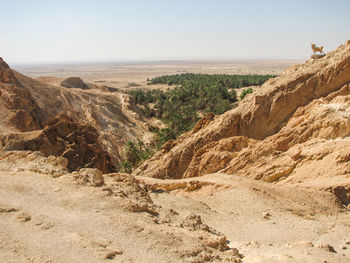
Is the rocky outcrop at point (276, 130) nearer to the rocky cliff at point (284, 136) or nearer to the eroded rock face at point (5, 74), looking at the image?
the rocky cliff at point (284, 136)

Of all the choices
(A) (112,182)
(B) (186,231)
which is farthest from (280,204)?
(A) (112,182)

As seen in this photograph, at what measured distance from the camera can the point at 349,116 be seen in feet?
48.0

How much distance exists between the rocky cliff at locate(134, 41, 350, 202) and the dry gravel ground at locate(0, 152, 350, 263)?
1572 millimetres

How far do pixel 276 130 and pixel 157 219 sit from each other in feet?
34.6

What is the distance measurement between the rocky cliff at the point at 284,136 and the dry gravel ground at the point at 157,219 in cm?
157

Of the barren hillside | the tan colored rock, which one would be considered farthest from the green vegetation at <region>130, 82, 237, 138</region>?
the tan colored rock

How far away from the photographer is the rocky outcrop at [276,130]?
1486cm

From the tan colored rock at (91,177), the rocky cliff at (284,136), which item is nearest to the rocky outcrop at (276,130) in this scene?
the rocky cliff at (284,136)

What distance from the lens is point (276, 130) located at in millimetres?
17359

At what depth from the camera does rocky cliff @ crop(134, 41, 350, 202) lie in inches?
559

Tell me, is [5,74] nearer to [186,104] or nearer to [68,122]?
[68,122]

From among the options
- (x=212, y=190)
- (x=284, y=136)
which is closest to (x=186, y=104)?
(x=284, y=136)

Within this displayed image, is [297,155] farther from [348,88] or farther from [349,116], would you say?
[348,88]

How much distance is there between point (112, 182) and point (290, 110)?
10899 mm
